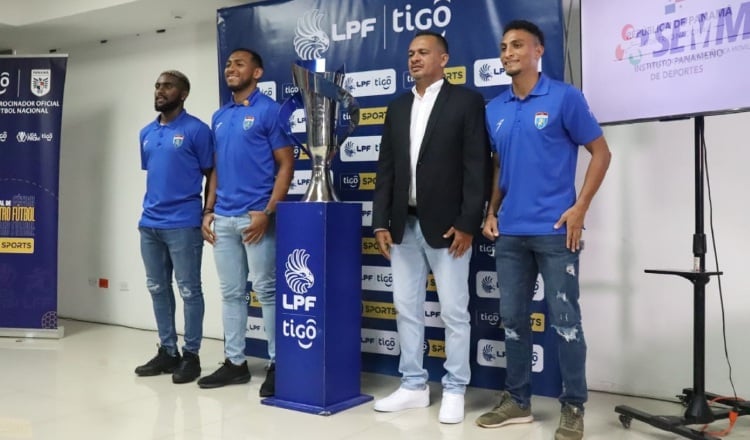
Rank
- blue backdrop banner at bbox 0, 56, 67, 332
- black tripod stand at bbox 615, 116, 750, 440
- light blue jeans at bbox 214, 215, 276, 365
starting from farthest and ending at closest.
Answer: blue backdrop banner at bbox 0, 56, 67, 332, light blue jeans at bbox 214, 215, 276, 365, black tripod stand at bbox 615, 116, 750, 440

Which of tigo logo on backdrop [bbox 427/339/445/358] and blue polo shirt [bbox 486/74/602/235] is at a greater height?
blue polo shirt [bbox 486/74/602/235]

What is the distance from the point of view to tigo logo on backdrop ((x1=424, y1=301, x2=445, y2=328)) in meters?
3.36

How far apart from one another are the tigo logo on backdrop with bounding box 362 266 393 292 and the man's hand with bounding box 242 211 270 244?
0.64 meters

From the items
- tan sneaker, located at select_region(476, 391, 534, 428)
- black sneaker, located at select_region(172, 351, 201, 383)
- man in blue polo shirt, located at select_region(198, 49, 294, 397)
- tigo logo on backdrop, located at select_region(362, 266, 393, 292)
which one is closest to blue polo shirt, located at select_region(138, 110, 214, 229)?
man in blue polo shirt, located at select_region(198, 49, 294, 397)

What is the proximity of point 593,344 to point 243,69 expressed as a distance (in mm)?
2179

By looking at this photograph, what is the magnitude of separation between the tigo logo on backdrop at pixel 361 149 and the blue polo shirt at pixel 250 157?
41 centimetres

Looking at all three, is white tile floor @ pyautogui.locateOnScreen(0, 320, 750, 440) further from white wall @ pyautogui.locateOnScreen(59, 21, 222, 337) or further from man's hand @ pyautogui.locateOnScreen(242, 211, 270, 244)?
white wall @ pyautogui.locateOnScreen(59, 21, 222, 337)

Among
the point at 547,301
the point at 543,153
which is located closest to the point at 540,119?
the point at 543,153

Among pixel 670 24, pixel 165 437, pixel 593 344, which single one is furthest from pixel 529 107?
pixel 165 437

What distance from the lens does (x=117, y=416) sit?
284 cm

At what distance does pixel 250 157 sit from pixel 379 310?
1.03 metres

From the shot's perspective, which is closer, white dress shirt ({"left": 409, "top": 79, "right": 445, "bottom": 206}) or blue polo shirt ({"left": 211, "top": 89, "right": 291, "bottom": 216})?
white dress shirt ({"left": 409, "top": 79, "right": 445, "bottom": 206})

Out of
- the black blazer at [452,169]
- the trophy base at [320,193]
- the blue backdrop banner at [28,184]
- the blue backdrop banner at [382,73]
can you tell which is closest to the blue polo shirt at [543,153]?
the black blazer at [452,169]

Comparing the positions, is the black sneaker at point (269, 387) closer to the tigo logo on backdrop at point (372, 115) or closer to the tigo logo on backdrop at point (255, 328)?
the tigo logo on backdrop at point (255, 328)
